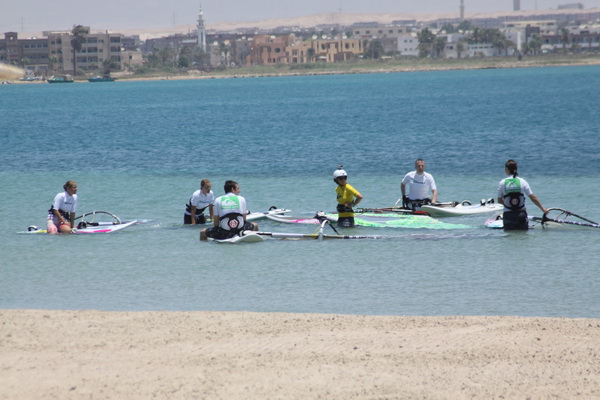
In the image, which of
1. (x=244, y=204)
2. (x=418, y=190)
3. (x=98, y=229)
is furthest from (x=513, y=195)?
(x=98, y=229)

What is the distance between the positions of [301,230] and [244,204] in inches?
96.1

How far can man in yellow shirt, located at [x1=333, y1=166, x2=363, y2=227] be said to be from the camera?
18453 millimetres

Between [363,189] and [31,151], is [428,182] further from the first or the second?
[31,151]

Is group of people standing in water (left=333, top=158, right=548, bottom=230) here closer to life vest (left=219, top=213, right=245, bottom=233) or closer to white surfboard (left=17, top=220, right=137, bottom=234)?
life vest (left=219, top=213, right=245, bottom=233)

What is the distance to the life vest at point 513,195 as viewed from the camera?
1727 cm

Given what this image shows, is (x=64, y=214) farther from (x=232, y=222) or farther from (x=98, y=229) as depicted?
(x=232, y=222)

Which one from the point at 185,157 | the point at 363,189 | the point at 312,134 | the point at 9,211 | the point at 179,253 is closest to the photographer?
the point at 179,253

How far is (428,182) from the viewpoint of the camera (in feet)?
65.9

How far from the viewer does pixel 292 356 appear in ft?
→ 32.3

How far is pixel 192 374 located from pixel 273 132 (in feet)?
172

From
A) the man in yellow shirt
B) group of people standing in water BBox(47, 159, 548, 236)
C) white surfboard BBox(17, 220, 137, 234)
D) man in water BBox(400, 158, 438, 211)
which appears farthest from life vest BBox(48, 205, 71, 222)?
man in water BBox(400, 158, 438, 211)

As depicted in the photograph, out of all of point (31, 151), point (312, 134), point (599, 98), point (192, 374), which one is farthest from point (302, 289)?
point (599, 98)

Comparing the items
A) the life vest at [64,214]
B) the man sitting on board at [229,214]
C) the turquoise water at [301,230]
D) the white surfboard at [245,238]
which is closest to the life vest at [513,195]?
the turquoise water at [301,230]

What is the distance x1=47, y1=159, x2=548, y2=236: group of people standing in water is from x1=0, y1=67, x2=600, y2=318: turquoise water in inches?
13.6
